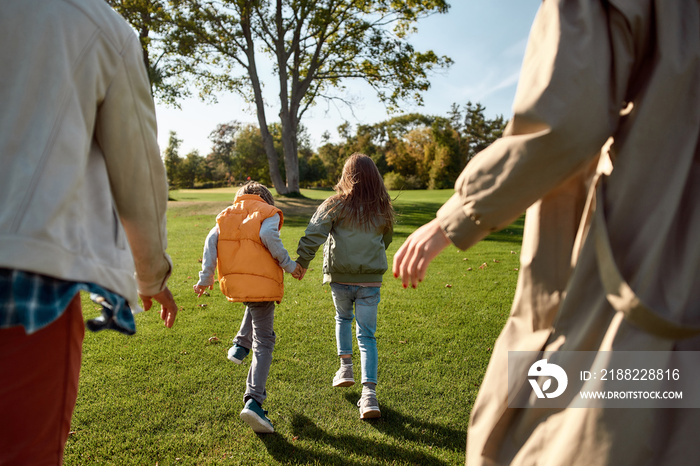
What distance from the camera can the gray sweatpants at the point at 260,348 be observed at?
356 cm

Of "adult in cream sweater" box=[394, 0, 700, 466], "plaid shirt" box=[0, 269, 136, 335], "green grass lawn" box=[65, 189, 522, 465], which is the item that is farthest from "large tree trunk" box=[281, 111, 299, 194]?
"adult in cream sweater" box=[394, 0, 700, 466]

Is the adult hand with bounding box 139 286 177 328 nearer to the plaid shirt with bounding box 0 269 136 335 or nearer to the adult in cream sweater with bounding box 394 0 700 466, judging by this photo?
the plaid shirt with bounding box 0 269 136 335

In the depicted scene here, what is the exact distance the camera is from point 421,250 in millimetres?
1505

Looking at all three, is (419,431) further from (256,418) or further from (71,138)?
(71,138)

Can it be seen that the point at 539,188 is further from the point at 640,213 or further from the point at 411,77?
the point at 411,77

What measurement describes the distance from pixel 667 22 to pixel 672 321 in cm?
69

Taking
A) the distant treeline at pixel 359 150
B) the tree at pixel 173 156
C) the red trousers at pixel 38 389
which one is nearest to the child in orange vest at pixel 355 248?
the red trousers at pixel 38 389

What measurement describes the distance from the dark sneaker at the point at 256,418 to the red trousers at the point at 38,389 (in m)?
2.07

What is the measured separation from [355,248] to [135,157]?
2.61 m

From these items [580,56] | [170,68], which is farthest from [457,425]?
[170,68]

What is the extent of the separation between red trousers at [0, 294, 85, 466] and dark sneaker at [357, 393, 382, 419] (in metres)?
2.53

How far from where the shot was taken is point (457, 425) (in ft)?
11.9

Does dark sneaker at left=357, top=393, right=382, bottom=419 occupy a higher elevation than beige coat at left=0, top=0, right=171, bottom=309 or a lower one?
lower

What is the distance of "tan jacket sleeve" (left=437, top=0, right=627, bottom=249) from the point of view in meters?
1.16
